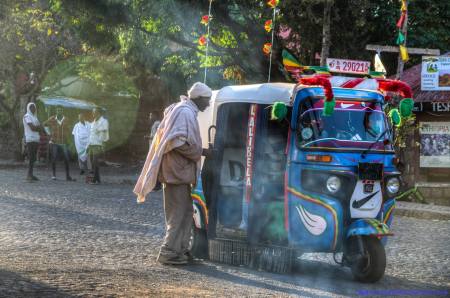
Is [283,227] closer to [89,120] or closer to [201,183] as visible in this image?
[201,183]

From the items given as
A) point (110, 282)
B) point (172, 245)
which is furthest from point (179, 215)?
point (110, 282)

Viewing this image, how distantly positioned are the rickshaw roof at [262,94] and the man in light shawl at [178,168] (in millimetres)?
297

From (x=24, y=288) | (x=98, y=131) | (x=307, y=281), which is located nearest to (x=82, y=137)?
(x=98, y=131)

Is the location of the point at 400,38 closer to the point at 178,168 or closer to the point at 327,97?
the point at 327,97

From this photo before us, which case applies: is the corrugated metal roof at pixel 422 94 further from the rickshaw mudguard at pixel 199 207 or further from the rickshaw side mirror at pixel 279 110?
the rickshaw side mirror at pixel 279 110

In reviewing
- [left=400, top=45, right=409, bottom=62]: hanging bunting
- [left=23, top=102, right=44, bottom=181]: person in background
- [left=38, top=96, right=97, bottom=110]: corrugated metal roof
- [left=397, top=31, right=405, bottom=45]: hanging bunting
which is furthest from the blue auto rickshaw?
[left=38, top=96, right=97, bottom=110]: corrugated metal roof

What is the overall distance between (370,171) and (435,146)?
14526 millimetres

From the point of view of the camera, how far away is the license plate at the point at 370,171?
27.0ft

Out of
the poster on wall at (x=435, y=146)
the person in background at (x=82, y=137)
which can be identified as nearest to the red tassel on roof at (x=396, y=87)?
the poster on wall at (x=435, y=146)

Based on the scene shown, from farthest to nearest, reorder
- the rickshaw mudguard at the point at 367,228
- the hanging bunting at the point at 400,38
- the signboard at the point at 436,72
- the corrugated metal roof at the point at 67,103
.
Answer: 1. the corrugated metal roof at the point at 67,103
2. the signboard at the point at 436,72
3. the hanging bunting at the point at 400,38
4. the rickshaw mudguard at the point at 367,228

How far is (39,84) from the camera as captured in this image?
33.3 meters

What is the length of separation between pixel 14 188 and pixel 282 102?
11408mm

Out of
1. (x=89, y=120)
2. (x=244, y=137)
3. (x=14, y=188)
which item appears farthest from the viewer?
(x=89, y=120)

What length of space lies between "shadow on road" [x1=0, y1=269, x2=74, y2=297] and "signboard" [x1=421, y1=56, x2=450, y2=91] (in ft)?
45.2
